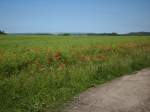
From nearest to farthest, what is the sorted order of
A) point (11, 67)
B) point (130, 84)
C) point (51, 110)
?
point (51, 110), point (130, 84), point (11, 67)

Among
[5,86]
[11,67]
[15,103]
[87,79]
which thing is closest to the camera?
[15,103]

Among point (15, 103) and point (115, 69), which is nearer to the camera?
point (15, 103)

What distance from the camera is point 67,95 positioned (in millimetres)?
5785

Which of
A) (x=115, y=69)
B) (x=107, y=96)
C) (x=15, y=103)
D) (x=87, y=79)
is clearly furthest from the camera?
(x=115, y=69)

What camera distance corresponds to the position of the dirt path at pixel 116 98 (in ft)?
15.2

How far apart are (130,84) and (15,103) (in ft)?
12.2

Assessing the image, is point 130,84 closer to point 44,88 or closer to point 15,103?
point 44,88

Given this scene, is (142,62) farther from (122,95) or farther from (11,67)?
(11,67)

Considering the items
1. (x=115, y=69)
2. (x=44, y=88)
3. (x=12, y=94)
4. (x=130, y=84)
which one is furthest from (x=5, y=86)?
(x=115, y=69)

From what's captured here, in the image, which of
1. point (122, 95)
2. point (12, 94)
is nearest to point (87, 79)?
point (122, 95)

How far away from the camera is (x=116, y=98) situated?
17.3ft

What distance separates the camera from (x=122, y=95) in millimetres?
5535

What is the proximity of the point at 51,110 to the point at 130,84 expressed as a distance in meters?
3.13

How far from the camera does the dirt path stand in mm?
4633
